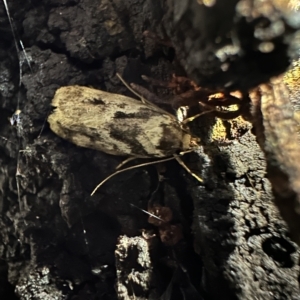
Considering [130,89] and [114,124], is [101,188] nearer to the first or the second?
[114,124]

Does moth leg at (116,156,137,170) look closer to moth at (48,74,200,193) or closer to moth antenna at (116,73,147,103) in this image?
moth at (48,74,200,193)

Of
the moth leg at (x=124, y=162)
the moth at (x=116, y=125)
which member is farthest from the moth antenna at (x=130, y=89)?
the moth leg at (x=124, y=162)

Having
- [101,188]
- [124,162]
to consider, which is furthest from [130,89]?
[101,188]

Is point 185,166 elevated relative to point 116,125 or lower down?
lower down

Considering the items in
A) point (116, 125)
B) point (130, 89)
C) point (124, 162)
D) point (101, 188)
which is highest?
point (130, 89)

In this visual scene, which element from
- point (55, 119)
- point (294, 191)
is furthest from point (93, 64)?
point (294, 191)

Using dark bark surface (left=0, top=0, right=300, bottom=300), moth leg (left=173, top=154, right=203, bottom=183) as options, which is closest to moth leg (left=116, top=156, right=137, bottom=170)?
dark bark surface (left=0, top=0, right=300, bottom=300)

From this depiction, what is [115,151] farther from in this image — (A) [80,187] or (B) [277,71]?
(B) [277,71]

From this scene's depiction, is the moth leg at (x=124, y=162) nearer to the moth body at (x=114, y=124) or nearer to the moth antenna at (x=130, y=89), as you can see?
the moth body at (x=114, y=124)
